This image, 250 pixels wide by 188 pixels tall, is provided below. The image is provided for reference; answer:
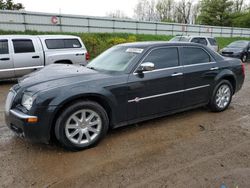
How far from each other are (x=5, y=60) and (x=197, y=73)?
6641 millimetres

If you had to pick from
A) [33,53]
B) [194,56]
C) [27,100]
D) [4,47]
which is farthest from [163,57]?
[4,47]

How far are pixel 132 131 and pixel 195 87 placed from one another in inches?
64.9

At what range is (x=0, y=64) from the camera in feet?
27.2

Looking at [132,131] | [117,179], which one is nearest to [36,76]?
[132,131]

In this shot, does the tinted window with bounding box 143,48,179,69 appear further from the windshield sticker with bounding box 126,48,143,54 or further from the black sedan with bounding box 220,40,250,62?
the black sedan with bounding box 220,40,250,62

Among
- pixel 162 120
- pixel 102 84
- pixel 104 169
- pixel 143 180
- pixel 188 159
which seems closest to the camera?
pixel 143 180

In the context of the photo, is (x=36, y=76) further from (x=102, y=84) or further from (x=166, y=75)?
(x=166, y=75)

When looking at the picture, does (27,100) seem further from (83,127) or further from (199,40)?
(199,40)

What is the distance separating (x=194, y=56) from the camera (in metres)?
5.05

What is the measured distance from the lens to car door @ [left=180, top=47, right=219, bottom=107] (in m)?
4.84

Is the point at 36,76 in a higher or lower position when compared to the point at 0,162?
higher

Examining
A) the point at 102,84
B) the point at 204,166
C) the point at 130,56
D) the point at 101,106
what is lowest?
the point at 204,166

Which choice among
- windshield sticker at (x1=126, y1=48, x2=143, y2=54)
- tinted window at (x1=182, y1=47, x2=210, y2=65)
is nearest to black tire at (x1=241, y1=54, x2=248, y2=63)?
tinted window at (x1=182, y1=47, x2=210, y2=65)

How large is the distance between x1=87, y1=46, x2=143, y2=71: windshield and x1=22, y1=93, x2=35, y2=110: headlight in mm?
1444
